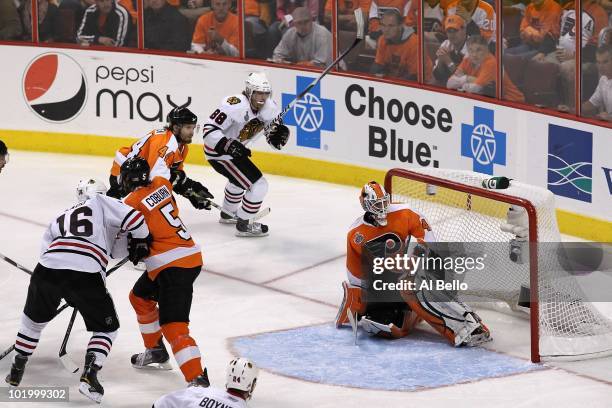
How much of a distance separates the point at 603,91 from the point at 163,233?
142 inches

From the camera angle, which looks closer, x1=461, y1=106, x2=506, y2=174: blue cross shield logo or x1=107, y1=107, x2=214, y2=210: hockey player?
x1=107, y1=107, x2=214, y2=210: hockey player

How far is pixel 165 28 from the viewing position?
37.5 ft

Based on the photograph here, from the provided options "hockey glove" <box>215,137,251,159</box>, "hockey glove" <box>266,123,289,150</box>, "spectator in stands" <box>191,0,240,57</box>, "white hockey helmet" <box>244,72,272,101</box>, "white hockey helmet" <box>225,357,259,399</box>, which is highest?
"spectator in stands" <box>191,0,240,57</box>

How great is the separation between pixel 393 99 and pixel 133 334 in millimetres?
3665

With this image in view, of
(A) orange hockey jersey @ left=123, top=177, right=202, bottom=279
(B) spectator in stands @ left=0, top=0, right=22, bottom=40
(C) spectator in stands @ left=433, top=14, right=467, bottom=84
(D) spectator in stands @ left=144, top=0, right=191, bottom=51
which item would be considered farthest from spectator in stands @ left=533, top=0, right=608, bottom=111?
(B) spectator in stands @ left=0, top=0, right=22, bottom=40

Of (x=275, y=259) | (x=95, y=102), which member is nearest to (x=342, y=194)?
(x=275, y=259)

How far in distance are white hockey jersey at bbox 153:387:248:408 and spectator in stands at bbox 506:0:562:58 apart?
4.71 metres

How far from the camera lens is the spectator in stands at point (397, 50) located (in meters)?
10.1

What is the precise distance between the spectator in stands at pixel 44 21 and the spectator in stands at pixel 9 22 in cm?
7

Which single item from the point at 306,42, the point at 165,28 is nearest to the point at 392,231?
the point at 306,42

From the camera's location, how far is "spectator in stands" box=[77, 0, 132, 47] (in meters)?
11.6

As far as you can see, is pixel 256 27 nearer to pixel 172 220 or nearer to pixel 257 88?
pixel 257 88

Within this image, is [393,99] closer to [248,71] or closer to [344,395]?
[248,71]

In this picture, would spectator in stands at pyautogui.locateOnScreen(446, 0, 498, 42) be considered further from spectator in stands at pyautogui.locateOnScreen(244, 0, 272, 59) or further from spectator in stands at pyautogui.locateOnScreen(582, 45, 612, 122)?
spectator in stands at pyautogui.locateOnScreen(244, 0, 272, 59)
